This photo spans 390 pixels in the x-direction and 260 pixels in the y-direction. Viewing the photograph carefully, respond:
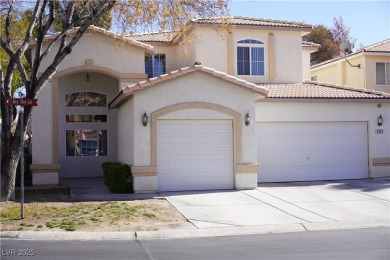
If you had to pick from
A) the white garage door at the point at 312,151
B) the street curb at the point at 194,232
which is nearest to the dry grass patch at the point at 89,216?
the street curb at the point at 194,232

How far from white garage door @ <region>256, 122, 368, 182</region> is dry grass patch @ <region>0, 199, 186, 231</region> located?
18.9ft

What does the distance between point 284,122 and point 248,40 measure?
4946 millimetres

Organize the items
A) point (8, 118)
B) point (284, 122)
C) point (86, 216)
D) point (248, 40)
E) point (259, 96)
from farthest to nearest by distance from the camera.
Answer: point (248, 40) → point (284, 122) → point (259, 96) → point (8, 118) → point (86, 216)

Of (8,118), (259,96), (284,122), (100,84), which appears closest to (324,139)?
(284,122)

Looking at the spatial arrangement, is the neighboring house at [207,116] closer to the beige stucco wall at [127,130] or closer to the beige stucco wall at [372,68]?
the beige stucco wall at [127,130]

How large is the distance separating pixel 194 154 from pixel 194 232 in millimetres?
5761

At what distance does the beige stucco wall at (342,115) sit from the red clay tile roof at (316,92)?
29cm

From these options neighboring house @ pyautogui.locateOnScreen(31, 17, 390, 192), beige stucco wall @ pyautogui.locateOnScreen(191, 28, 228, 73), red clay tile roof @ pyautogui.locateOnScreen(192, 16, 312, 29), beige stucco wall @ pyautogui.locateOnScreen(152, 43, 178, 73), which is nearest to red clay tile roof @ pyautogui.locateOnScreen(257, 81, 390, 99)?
neighboring house @ pyautogui.locateOnScreen(31, 17, 390, 192)

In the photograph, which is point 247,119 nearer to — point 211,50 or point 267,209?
point 267,209

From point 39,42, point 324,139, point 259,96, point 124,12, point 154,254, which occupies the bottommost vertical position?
point 154,254

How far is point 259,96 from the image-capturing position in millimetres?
17375

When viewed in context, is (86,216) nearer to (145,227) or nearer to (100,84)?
(145,227)

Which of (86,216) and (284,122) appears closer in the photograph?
(86,216)

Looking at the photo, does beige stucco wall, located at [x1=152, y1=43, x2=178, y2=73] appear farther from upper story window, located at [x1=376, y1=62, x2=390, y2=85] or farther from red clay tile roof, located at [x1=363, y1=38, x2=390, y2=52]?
upper story window, located at [x1=376, y1=62, x2=390, y2=85]
